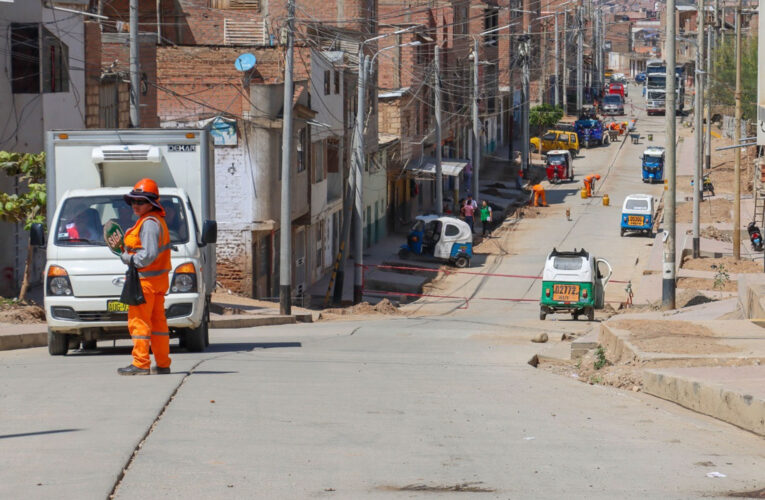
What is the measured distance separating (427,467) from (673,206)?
21.2 m

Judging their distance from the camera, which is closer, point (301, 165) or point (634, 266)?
point (301, 165)

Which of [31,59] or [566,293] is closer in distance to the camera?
[31,59]

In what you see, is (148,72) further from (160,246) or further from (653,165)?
(653,165)

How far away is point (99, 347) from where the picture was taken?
1622 centimetres

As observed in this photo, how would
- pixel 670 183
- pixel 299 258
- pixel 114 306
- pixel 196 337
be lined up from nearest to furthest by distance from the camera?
pixel 114 306
pixel 196 337
pixel 670 183
pixel 299 258

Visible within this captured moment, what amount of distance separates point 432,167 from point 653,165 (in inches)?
741

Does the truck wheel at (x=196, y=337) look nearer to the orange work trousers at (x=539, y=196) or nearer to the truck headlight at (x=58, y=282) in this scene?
the truck headlight at (x=58, y=282)

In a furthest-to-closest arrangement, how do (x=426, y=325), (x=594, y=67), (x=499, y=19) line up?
(x=594, y=67)
(x=499, y=19)
(x=426, y=325)

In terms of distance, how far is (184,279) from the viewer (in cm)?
1389

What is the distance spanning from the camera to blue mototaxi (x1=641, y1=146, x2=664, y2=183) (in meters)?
72.3

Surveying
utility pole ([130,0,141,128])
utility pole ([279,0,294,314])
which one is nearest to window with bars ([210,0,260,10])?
utility pole ([279,0,294,314])

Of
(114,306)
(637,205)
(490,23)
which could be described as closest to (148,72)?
(114,306)

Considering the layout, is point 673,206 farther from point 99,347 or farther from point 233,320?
point 99,347

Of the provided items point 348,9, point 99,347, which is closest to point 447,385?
point 99,347
